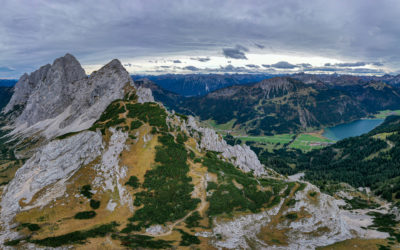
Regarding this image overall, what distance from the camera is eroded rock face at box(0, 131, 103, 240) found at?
82.4 m

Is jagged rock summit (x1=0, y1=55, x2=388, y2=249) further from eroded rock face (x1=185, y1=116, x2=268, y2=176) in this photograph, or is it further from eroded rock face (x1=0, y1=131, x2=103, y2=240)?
eroded rock face (x1=185, y1=116, x2=268, y2=176)

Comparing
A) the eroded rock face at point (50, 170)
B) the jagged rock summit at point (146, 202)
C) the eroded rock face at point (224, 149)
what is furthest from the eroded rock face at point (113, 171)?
Result: the eroded rock face at point (224, 149)

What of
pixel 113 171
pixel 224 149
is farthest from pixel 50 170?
pixel 224 149

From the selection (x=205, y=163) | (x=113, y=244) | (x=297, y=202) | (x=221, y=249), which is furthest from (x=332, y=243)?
(x=113, y=244)

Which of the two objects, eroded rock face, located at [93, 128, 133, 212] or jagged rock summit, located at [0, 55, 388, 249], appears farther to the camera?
eroded rock face, located at [93, 128, 133, 212]

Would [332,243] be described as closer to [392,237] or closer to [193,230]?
[392,237]

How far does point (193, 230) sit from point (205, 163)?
37421 millimetres

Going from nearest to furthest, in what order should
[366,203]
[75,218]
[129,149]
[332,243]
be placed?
[75,218], [332,243], [129,149], [366,203]

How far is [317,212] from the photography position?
9125 cm

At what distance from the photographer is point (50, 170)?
303ft

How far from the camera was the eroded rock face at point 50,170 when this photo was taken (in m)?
82.4

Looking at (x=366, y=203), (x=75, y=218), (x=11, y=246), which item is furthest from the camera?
(x=366, y=203)

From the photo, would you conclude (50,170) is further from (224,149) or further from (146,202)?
(224,149)

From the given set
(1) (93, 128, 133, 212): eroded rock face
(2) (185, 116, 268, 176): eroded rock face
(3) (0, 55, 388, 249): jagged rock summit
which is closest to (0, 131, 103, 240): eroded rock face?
(3) (0, 55, 388, 249): jagged rock summit
